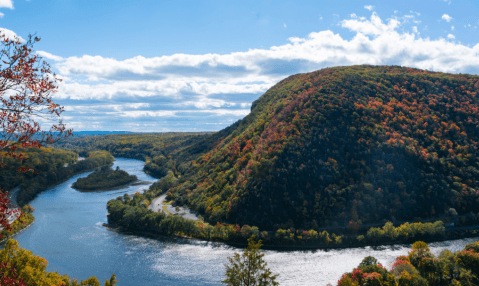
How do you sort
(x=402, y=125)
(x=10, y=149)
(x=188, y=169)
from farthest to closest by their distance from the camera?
(x=188, y=169) → (x=402, y=125) → (x=10, y=149)

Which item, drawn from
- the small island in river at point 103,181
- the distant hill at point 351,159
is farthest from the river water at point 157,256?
the small island in river at point 103,181

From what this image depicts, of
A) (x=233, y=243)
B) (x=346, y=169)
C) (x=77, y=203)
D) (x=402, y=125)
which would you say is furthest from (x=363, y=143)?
(x=77, y=203)

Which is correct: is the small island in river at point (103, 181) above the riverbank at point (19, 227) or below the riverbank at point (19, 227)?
above

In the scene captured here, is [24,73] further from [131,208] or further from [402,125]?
[402,125]

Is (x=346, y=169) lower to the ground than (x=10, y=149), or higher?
lower

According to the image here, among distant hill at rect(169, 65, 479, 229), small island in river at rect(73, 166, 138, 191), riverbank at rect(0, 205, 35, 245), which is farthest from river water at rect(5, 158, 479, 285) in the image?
small island in river at rect(73, 166, 138, 191)

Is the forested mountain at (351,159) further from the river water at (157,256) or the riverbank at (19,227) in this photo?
the riverbank at (19,227)

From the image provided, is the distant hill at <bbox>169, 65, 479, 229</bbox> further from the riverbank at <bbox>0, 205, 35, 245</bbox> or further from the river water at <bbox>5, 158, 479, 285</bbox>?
the riverbank at <bbox>0, 205, 35, 245</bbox>
